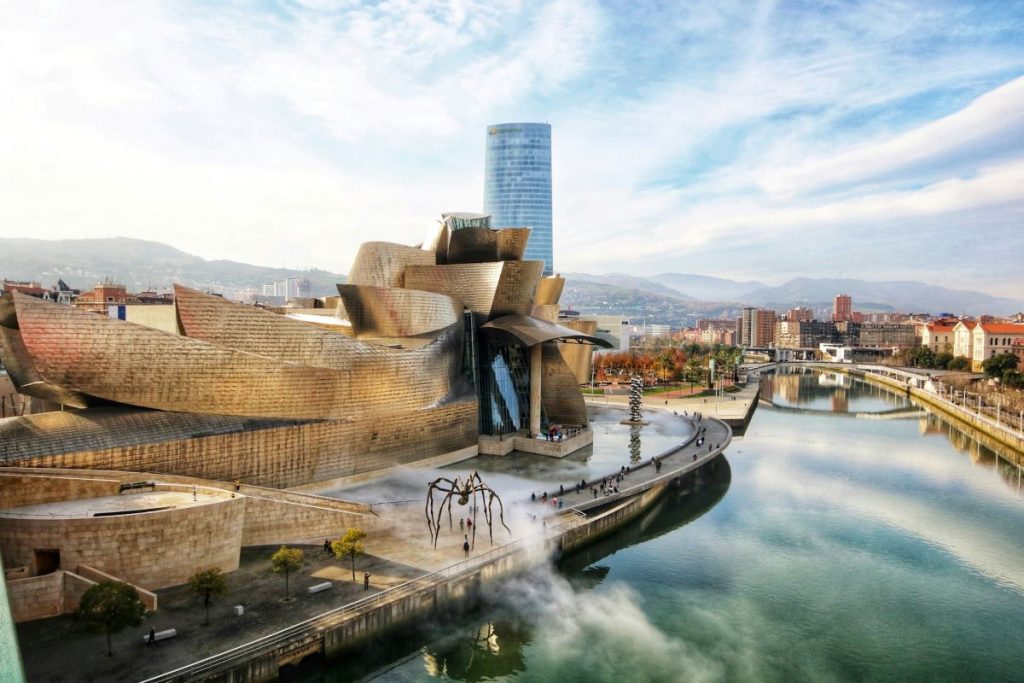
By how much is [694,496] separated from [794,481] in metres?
7.86

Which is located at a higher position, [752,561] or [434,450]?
[434,450]

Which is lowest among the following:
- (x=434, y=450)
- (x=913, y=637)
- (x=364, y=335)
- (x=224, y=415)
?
(x=913, y=637)

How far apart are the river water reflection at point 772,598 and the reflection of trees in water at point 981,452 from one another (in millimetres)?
5338

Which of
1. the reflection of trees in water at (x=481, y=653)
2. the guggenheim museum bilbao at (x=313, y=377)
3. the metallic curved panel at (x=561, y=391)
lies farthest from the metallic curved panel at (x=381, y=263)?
the reflection of trees in water at (x=481, y=653)

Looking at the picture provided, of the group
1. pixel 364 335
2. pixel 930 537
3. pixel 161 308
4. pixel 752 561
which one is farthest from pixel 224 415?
Answer: pixel 930 537

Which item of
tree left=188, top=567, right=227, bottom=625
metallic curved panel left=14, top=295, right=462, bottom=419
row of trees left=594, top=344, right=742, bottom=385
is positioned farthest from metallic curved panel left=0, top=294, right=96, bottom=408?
row of trees left=594, top=344, right=742, bottom=385

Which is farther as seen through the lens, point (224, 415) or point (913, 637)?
point (224, 415)

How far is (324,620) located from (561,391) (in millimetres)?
28543

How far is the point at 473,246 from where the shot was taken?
4181 cm

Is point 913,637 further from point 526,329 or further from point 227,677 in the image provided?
point 526,329

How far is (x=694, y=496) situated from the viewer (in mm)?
34875

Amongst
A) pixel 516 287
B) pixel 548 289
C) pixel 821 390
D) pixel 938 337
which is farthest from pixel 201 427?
pixel 938 337

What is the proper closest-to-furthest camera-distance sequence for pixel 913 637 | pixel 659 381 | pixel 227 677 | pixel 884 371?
pixel 227 677, pixel 913 637, pixel 659 381, pixel 884 371

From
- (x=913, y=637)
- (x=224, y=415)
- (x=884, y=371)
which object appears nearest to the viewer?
(x=913, y=637)
